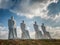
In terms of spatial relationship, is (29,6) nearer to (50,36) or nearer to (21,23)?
(21,23)

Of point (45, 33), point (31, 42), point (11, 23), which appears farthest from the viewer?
point (11, 23)

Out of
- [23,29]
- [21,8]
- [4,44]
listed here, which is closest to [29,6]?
[21,8]

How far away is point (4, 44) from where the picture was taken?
13828 mm

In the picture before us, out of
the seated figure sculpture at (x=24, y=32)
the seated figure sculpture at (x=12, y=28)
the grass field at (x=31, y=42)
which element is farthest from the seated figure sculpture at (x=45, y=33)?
the seated figure sculpture at (x=12, y=28)

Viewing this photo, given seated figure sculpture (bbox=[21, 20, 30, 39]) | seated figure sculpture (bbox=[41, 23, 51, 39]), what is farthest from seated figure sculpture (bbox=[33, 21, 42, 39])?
seated figure sculpture (bbox=[21, 20, 30, 39])

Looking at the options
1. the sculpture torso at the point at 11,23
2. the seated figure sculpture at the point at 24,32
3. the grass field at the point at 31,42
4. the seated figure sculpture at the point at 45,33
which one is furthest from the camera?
the sculpture torso at the point at 11,23

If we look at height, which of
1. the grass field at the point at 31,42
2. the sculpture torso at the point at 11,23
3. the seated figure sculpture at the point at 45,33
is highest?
the sculpture torso at the point at 11,23

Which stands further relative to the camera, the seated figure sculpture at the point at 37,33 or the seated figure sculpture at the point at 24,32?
the seated figure sculpture at the point at 37,33

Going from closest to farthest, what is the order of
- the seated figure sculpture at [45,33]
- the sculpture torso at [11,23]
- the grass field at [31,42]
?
the grass field at [31,42]
the seated figure sculpture at [45,33]
the sculpture torso at [11,23]

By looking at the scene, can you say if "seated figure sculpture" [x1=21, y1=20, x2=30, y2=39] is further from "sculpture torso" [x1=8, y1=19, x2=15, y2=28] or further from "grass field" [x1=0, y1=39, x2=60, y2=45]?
"sculpture torso" [x1=8, y1=19, x2=15, y2=28]

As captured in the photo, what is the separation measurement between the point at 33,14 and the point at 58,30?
1679mm

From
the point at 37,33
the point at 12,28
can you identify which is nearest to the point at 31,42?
the point at 37,33

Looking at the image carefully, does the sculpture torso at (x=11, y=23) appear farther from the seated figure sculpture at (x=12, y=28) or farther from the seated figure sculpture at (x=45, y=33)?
the seated figure sculpture at (x=45, y=33)

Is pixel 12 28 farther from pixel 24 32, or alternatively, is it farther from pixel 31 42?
pixel 31 42
